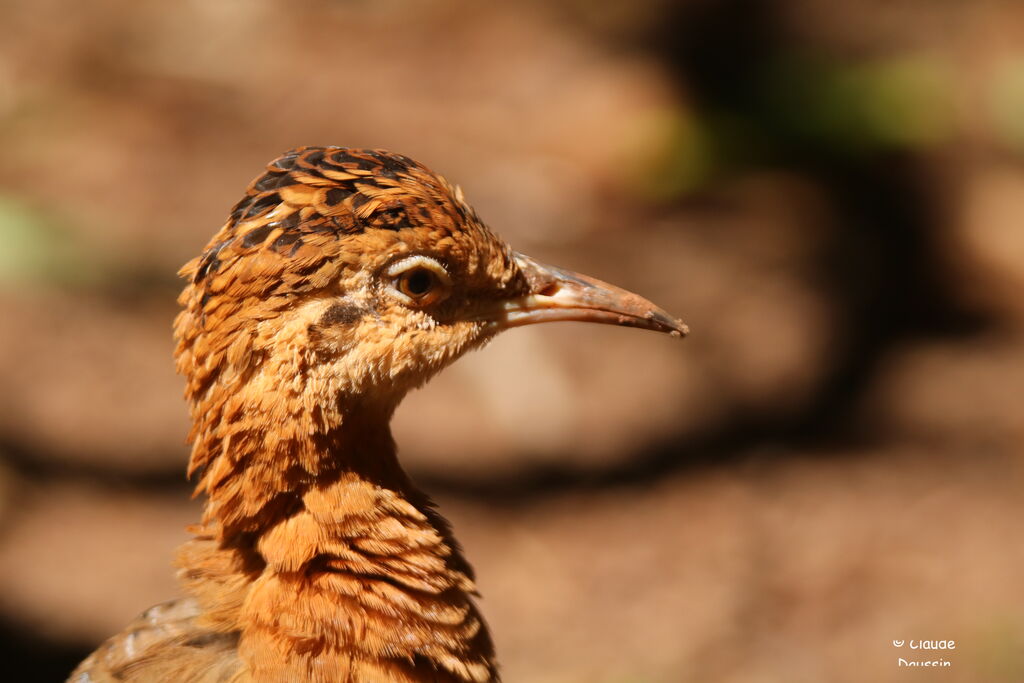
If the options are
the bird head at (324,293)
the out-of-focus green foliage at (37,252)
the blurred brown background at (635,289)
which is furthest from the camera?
the out-of-focus green foliage at (37,252)

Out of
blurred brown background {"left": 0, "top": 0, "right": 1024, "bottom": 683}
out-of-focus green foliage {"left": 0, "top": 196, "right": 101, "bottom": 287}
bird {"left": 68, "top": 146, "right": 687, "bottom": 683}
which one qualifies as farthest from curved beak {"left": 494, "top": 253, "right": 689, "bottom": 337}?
out-of-focus green foliage {"left": 0, "top": 196, "right": 101, "bottom": 287}

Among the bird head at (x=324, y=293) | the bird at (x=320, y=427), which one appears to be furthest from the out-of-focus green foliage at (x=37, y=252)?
the bird head at (x=324, y=293)

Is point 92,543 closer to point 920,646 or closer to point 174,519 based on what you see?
point 174,519

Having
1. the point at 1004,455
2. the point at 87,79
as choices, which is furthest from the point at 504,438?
the point at 87,79

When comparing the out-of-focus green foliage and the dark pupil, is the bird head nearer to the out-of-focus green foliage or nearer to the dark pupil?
the dark pupil

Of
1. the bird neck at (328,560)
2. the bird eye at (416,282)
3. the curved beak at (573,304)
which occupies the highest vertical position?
the curved beak at (573,304)

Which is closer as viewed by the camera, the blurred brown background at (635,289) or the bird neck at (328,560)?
the bird neck at (328,560)

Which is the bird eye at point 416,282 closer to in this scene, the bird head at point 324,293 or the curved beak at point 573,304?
the bird head at point 324,293
